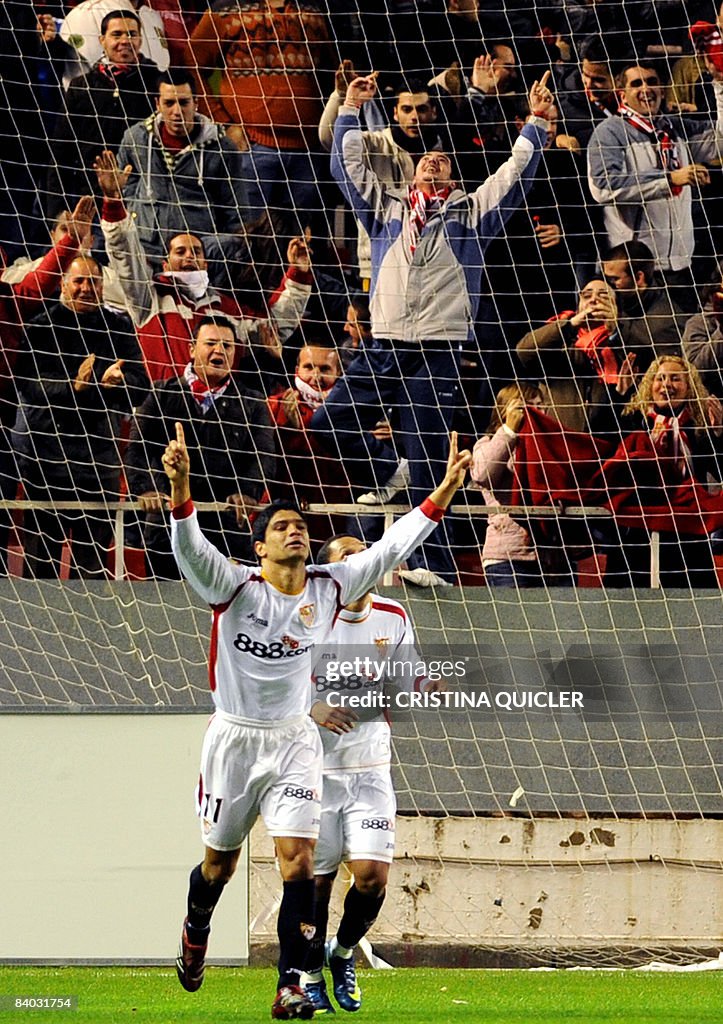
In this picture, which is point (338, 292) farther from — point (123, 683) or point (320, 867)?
point (320, 867)

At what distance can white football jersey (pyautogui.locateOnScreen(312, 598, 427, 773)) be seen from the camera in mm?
6156

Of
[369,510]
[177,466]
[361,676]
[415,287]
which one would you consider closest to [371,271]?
[415,287]

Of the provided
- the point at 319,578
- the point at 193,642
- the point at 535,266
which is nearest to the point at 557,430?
the point at 535,266

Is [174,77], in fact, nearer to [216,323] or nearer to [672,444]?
[216,323]

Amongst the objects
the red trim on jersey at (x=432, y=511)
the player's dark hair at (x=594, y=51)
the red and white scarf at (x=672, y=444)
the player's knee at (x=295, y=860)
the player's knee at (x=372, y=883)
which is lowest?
the player's knee at (x=295, y=860)

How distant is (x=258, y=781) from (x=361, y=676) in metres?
0.73

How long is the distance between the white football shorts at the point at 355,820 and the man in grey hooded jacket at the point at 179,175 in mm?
3524

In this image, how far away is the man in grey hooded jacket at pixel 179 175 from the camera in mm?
8547

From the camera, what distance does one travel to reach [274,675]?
5.66 metres

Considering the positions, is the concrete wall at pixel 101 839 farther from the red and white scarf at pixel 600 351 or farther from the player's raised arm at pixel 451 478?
the red and white scarf at pixel 600 351

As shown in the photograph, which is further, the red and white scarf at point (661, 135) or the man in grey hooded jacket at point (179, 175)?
the red and white scarf at point (661, 135)

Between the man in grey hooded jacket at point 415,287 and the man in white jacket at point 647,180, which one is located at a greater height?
the man in white jacket at point 647,180

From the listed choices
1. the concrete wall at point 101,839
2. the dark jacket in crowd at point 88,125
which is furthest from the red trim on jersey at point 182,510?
the dark jacket in crowd at point 88,125

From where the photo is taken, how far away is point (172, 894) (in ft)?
21.5
